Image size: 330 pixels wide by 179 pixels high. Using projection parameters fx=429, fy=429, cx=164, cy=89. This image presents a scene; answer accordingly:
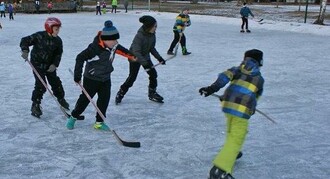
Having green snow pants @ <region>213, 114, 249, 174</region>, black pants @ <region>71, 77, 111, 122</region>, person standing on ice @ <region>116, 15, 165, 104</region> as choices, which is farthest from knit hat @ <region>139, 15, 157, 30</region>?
green snow pants @ <region>213, 114, 249, 174</region>

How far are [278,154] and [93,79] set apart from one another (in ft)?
6.97

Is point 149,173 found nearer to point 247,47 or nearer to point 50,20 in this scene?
point 50,20

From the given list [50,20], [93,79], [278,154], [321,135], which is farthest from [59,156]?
[321,135]

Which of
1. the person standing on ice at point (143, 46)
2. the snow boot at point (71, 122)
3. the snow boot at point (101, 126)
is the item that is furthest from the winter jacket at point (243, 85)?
the person standing on ice at point (143, 46)

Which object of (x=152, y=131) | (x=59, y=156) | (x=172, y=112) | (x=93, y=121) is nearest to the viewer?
(x=59, y=156)

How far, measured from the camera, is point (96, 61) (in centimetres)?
467

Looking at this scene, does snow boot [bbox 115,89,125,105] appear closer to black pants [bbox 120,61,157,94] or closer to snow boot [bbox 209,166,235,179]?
black pants [bbox 120,61,157,94]

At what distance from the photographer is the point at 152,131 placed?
5.05m

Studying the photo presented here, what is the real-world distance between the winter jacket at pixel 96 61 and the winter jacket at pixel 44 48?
79 centimetres

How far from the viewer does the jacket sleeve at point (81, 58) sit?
4.52 m

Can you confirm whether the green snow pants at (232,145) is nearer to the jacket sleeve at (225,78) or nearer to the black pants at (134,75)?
the jacket sleeve at (225,78)

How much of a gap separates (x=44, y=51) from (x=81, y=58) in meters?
0.93

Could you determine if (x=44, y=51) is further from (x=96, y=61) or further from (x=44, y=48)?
(x=96, y=61)

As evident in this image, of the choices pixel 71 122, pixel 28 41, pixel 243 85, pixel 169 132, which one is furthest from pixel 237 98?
pixel 28 41
